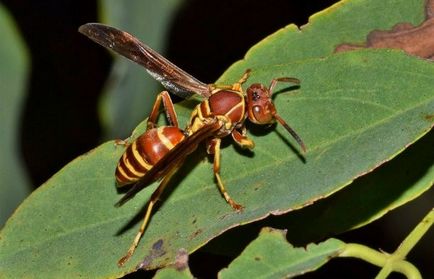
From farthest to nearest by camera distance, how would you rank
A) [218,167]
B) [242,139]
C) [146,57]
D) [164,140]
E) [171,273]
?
[146,57] < [164,140] < [242,139] < [218,167] < [171,273]

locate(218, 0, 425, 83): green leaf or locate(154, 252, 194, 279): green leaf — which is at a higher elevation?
locate(218, 0, 425, 83): green leaf

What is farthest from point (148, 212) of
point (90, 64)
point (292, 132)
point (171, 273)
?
point (90, 64)

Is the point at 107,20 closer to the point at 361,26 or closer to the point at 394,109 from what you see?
the point at 361,26

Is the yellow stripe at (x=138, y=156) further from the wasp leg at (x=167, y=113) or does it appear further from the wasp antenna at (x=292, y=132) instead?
the wasp antenna at (x=292, y=132)

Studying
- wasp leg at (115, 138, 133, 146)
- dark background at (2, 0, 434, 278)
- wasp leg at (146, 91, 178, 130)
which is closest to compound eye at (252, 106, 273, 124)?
wasp leg at (146, 91, 178, 130)

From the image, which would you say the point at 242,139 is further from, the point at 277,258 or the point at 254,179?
the point at 277,258

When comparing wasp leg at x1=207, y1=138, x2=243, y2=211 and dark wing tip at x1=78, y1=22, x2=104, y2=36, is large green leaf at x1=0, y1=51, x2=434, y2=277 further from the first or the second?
dark wing tip at x1=78, y1=22, x2=104, y2=36
